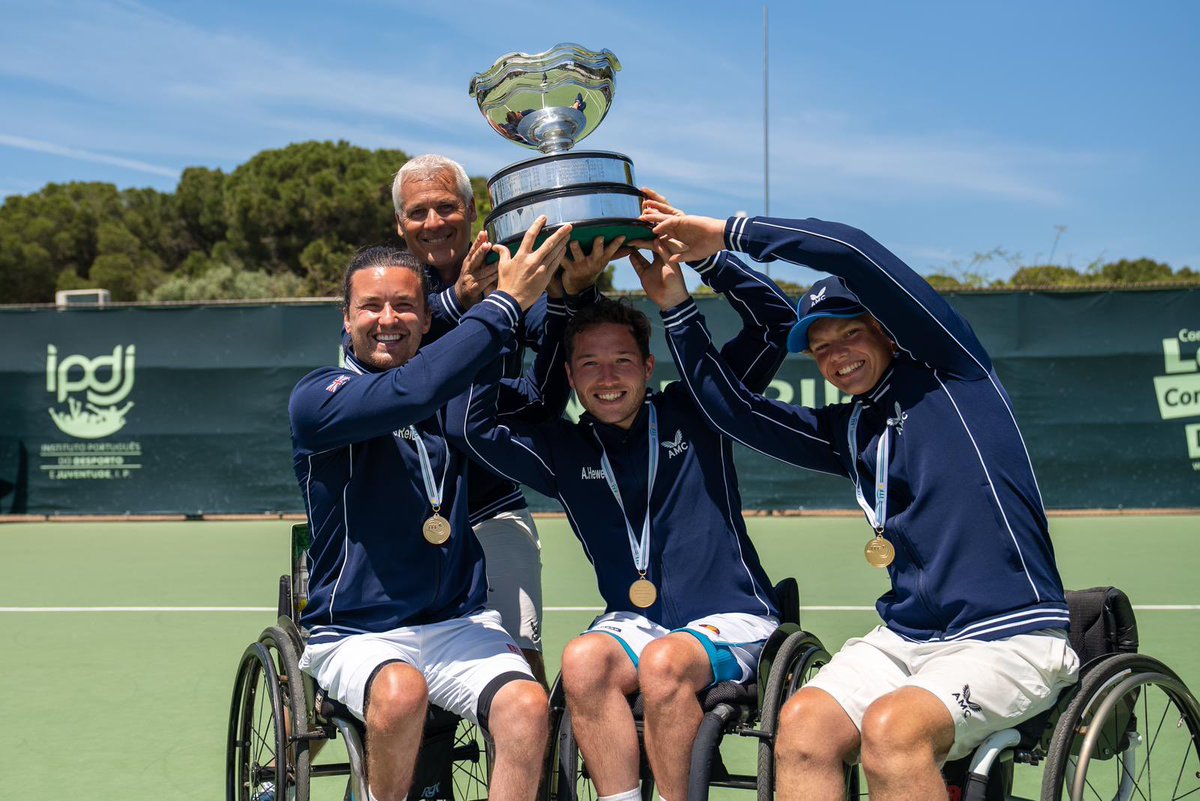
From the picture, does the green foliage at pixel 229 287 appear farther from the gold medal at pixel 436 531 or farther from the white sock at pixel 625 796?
the white sock at pixel 625 796

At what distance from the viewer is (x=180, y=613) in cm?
653

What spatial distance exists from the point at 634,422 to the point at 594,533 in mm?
310

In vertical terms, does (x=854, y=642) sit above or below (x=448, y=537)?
below

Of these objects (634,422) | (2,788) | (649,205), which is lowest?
(2,788)

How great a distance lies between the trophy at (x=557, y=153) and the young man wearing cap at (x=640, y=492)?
0.27 metres

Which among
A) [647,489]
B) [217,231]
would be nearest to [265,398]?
[647,489]

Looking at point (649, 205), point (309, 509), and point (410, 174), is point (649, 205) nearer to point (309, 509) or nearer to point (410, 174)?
point (410, 174)

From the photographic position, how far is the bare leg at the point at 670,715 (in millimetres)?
2586

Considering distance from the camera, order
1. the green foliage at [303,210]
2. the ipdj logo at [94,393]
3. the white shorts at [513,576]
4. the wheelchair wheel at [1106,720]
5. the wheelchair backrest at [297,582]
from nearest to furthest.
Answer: the wheelchair wheel at [1106,720], the wheelchair backrest at [297,582], the white shorts at [513,576], the ipdj logo at [94,393], the green foliage at [303,210]

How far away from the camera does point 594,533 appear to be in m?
3.01

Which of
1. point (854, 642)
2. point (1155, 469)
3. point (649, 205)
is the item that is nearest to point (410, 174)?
point (649, 205)

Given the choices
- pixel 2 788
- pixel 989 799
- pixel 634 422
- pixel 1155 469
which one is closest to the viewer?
pixel 989 799

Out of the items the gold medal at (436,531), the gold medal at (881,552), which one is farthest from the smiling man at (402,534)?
the gold medal at (881,552)

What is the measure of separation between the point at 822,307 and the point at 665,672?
37.2 inches
